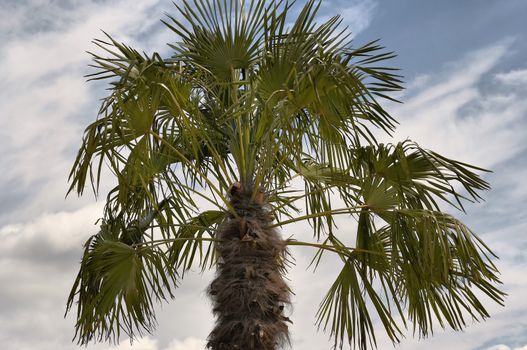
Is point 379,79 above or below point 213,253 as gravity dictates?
above

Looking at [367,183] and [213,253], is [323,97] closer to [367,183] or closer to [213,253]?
[367,183]

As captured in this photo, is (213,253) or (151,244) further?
(213,253)

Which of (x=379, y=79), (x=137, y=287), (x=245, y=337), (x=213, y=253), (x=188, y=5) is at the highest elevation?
(x=188, y=5)

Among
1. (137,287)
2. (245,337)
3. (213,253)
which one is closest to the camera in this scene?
(245,337)

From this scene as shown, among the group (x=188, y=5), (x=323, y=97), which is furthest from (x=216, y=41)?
(x=323, y=97)

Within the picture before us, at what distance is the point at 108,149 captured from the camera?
697 centimetres

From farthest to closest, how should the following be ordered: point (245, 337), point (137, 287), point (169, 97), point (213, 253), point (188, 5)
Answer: point (213, 253) < point (188, 5) < point (137, 287) < point (169, 97) < point (245, 337)

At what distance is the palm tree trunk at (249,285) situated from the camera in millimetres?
6914

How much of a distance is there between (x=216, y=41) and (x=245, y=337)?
11.0 feet

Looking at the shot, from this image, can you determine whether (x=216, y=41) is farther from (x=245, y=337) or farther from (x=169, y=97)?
(x=245, y=337)

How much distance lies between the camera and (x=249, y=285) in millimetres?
7020

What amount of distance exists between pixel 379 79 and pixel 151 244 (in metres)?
2.88

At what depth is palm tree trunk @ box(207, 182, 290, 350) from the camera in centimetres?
691

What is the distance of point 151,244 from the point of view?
7.85 meters
